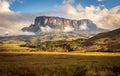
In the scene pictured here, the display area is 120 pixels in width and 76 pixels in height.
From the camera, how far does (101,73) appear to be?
89.8ft

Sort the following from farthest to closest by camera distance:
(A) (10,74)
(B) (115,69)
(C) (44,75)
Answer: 1. (B) (115,69)
2. (A) (10,74)
3. (C) (44,75)

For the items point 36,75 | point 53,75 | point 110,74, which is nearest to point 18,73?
point 36,75

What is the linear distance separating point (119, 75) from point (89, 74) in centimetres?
367

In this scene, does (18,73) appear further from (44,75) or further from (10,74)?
(44,75)

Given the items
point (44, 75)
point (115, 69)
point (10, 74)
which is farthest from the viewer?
point (115, 69)

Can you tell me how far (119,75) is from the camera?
2616cm

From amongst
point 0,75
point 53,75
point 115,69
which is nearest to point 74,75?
point 53,75

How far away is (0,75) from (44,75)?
542cm

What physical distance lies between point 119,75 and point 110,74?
157 centimetres

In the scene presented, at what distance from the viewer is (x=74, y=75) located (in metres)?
27.9

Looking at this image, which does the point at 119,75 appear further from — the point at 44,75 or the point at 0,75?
the point at 0,75

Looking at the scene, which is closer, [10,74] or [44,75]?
[44,75]

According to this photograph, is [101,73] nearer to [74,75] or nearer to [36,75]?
[74,75]

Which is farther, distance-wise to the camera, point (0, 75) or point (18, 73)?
point (18, 73)
